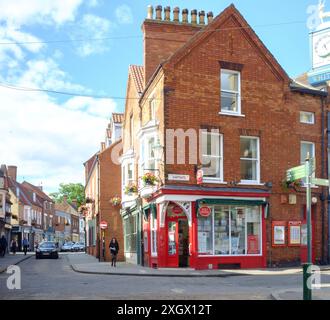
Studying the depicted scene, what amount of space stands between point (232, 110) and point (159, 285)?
10.6 m

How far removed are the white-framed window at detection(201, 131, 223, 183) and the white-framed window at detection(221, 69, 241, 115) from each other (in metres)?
1.59

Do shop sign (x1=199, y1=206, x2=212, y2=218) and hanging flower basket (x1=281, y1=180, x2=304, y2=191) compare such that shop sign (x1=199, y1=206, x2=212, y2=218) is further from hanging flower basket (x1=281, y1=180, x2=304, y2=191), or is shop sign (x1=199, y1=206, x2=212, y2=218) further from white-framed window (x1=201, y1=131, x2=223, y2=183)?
hanging flower basket (x1=281, y1=180, x2=304, y2=191)

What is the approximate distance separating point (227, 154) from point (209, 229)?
3.52 m

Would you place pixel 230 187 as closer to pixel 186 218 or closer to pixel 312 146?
pixel 186 218

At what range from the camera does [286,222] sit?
81.0 ft

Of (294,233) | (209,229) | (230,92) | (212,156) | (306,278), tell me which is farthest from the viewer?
(294,233)

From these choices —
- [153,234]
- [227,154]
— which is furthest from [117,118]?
[227,154]

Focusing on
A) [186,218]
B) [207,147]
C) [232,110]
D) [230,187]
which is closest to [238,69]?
[232,110]

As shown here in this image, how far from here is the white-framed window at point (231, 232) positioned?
23141 mm

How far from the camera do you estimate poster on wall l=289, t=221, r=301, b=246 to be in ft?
81.1

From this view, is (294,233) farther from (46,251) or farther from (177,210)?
(46,251)

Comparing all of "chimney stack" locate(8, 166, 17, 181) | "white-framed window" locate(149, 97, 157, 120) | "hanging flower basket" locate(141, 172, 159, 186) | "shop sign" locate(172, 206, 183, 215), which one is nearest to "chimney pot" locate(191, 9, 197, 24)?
"white-framed window" locate(149, 97, 157, 120)

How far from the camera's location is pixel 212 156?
77.5 ft

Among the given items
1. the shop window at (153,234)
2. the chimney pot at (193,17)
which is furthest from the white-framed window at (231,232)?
the chimney pot at (193,17)
